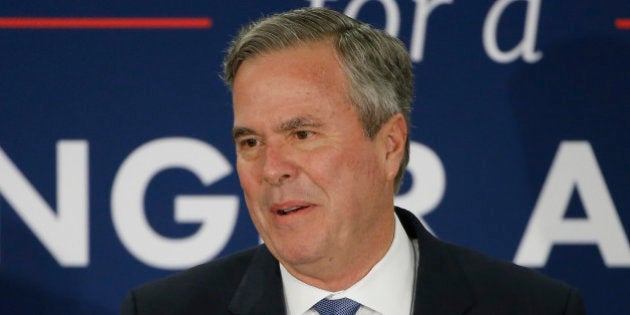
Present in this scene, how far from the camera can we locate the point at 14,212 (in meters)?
2.29

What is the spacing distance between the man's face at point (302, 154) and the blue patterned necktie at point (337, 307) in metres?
0.06

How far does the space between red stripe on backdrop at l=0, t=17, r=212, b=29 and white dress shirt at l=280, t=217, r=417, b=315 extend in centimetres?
68

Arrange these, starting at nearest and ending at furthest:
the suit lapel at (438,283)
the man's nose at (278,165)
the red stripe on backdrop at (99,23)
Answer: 1. the man's nose at (278,165)
2. the suit lapel at (438,283)
3. the red stripe on backdrop at (99,23)

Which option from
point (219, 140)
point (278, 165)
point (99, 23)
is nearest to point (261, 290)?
point (278, 165)

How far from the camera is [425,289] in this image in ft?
5.80

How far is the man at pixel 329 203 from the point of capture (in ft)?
5.45

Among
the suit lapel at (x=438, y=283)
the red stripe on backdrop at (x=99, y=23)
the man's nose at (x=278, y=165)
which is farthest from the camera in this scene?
the red stripe on backdrop at (x=99, y=23)

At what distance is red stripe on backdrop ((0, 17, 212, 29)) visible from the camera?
7.49ft

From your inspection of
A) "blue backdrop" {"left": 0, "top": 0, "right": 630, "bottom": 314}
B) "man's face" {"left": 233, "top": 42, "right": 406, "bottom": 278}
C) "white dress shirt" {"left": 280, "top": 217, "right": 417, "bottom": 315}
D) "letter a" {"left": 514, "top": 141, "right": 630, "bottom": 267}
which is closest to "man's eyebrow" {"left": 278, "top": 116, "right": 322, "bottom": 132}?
"man's face" {"left": 233, "top": 42, "right": 406, "bottom": 278}

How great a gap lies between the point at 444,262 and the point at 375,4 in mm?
673

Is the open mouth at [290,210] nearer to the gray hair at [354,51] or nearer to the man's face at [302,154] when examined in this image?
the man's face at [302,154]

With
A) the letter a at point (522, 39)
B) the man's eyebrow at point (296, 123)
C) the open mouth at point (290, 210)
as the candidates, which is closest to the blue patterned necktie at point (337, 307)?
the open mouth at point (290, 210)

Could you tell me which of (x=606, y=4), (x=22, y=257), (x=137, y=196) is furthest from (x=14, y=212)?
(x=606, y=4)

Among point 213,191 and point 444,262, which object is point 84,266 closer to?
point 213,191
